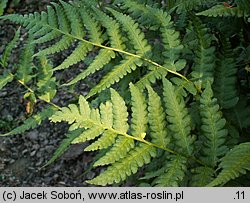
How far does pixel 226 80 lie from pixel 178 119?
0.81ft

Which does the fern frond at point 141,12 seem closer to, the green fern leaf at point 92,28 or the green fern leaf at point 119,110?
the green fern leaf at point 92,28

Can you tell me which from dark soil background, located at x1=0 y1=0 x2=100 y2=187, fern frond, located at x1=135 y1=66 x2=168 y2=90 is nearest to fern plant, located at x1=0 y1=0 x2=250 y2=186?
fern frond, located at x1=135 y1=66 x2=168 y2=90

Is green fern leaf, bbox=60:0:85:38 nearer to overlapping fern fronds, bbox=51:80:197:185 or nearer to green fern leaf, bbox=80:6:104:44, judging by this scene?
green fern leaf, bbox=80:6:104:44

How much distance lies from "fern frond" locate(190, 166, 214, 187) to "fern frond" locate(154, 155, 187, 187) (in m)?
0.04

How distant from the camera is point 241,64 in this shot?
1570 millimetres

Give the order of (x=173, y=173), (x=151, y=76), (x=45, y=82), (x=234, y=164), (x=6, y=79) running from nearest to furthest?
(x=234, y=164)
(x=173, y=173)
(x=151, y=76)
(x=6, y=79)
(x=45, y=82)

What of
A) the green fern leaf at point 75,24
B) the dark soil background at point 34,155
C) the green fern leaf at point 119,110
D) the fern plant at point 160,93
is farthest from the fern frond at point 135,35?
the dark soil background at point 34,155

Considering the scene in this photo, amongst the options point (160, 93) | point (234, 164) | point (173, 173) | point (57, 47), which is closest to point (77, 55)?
point (57, 47)

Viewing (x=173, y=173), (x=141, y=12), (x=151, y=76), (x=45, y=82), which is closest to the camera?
(x=173, y=173)

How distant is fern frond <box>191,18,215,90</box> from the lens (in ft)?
4.69

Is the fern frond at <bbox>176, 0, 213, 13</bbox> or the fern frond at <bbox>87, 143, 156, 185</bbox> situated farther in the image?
the fern frond at <bbox>176, 0, 213, 13</bbox>

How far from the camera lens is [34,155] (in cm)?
296

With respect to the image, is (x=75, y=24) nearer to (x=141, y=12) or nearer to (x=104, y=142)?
(x=141, y=12)

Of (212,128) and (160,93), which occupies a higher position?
(160,93)
